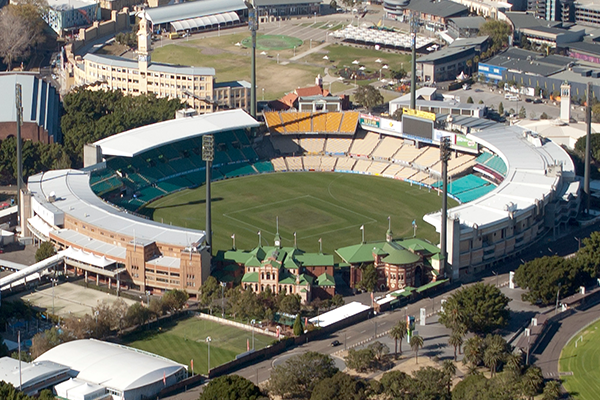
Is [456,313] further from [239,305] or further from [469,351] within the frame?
[239,305]

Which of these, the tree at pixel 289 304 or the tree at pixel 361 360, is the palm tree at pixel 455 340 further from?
the tree at pixel 289 304

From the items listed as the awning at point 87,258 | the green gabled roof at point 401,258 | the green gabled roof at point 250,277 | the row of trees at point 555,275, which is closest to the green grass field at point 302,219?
the green gabled roof at point 401,258

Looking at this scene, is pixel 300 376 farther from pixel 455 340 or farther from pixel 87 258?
pixel 87 258

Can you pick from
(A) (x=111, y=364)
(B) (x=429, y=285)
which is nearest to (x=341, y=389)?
(A) (x=111, y=364)

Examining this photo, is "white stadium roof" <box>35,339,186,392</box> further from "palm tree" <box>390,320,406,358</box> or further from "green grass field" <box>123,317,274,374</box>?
"palm tree" <box>390,320,406,358</box>

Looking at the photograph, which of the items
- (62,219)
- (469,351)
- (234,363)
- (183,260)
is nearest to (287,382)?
(234,363)
